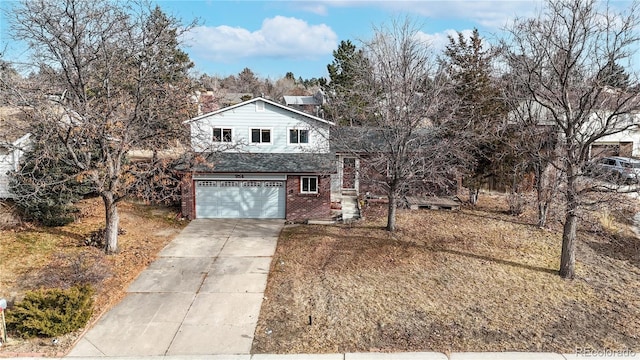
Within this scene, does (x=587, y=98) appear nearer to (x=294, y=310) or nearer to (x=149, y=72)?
(x=294, y=310)

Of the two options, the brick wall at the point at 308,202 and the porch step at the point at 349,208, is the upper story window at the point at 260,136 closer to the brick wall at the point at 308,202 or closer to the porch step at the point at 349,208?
the brick wall at the point at 308,202

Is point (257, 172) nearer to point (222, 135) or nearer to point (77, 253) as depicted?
point (222, 135)

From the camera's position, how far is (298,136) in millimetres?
19531

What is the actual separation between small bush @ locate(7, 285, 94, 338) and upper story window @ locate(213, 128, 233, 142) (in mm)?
11553

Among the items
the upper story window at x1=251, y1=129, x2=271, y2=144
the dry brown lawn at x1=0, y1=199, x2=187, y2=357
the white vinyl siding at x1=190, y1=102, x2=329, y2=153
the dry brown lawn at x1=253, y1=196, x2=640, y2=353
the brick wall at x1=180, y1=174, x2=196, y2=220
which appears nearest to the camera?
the dry brown lawn at x1=253, y1=196, x2=640, y2=353

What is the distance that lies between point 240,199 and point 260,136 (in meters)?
3.37

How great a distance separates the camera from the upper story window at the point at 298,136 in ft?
63.8

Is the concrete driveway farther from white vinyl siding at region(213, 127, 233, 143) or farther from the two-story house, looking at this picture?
white vinyl siding at region(213, 127, 233, 143)

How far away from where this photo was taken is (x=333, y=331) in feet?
27.5

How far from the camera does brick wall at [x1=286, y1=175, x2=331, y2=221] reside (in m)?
17.8

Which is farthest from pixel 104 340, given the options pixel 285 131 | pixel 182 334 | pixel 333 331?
pixel 285 131

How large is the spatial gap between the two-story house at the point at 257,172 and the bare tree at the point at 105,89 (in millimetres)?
4261

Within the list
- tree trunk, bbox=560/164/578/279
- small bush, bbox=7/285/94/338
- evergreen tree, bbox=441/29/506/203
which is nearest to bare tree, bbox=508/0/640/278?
tree trunk, bbox=560/164/578/279

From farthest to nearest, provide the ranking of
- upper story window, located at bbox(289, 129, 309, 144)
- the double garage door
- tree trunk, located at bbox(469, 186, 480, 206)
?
tree trunk, located at bbox(469, 186, 480, 206) → upper story window, located at bbox(289, 129, 309, 144) → the double garage door
